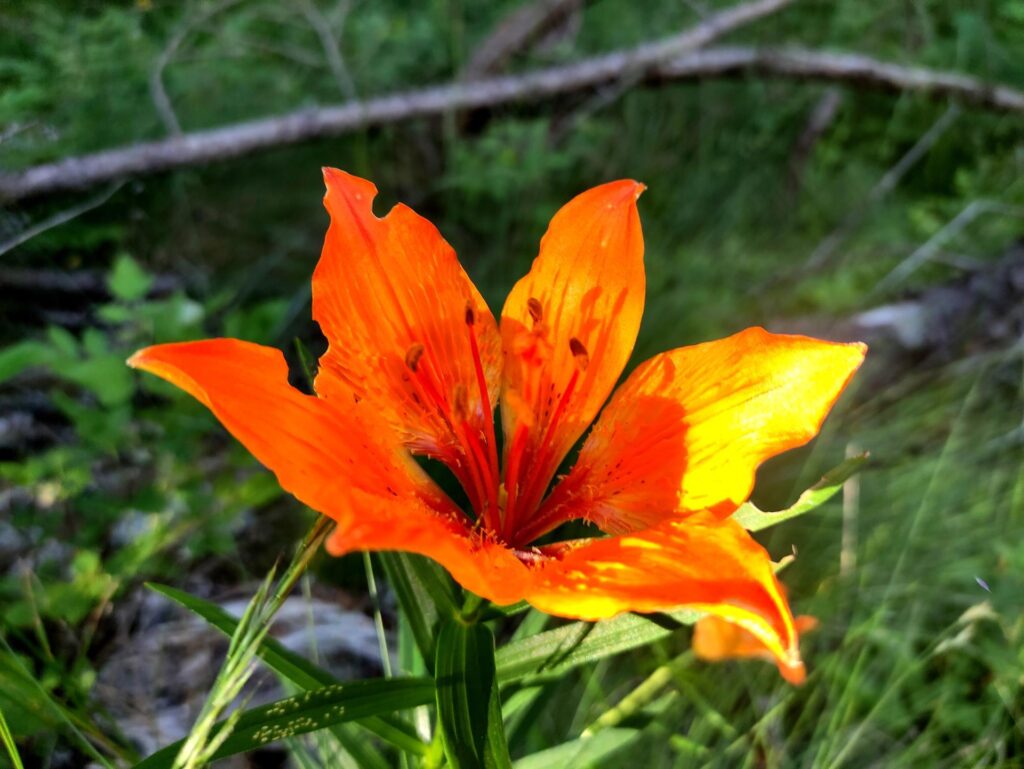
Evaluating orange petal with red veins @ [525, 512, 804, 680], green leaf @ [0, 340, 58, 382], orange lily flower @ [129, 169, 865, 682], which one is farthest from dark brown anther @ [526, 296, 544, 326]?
green leaf @ [0, 340, 58, 382]

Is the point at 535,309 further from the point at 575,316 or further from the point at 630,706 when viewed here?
the point at 630,706

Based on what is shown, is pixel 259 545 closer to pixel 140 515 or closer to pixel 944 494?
pixel 140 515

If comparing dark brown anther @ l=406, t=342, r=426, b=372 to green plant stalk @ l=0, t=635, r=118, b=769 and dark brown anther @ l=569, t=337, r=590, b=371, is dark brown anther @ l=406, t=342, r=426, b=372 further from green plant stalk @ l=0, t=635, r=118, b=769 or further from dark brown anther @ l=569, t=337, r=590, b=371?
green plant stalk @ l=0, t=635, r=118, b=769

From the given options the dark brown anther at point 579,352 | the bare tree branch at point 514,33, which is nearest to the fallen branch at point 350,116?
the bare tree branch at point 514,33

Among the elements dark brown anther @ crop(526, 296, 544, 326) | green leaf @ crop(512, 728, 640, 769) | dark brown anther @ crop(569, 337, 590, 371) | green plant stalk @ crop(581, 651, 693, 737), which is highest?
dark brown anther @ crop(526, 296, 544, 326)

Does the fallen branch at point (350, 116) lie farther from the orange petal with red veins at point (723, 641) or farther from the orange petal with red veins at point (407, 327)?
the orange petal with red veins at point (723, 641)
